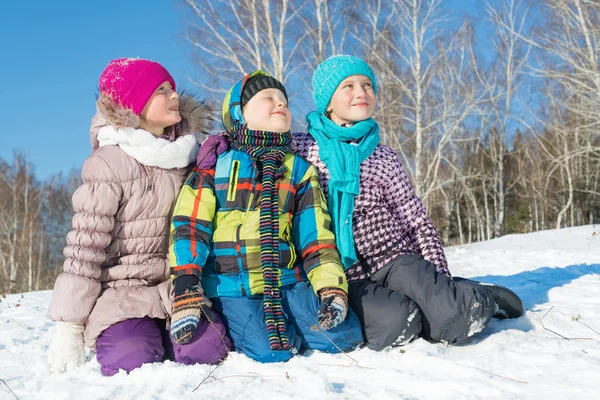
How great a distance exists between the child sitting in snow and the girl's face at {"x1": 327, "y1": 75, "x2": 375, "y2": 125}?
1.27 feet

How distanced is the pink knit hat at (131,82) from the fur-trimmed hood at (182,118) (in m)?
0.05

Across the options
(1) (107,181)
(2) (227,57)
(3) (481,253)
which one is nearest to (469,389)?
(1) (107,181)

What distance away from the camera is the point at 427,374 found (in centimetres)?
169

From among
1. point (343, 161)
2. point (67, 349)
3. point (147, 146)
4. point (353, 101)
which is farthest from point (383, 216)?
point (67, 349)

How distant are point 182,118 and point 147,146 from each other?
0.37 metres

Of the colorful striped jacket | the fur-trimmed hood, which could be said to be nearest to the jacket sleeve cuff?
the colorful striped jacket

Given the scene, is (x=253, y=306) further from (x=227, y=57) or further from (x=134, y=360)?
(x=227, y=57)

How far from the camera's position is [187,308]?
1.95 m

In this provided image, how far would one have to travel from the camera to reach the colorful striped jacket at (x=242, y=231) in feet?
6.97

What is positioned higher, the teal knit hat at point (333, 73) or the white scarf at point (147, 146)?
the teal knit hat at point (333, 73)

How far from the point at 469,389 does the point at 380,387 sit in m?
0.29

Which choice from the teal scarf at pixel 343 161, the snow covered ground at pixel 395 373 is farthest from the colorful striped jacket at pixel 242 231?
the snow covered ground at pixel 395 373

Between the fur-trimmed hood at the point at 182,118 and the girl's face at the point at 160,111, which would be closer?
the fur-trimmed hood at the point at 182,118

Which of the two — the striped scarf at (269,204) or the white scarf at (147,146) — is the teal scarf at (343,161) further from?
the white scarf at (147,146)
